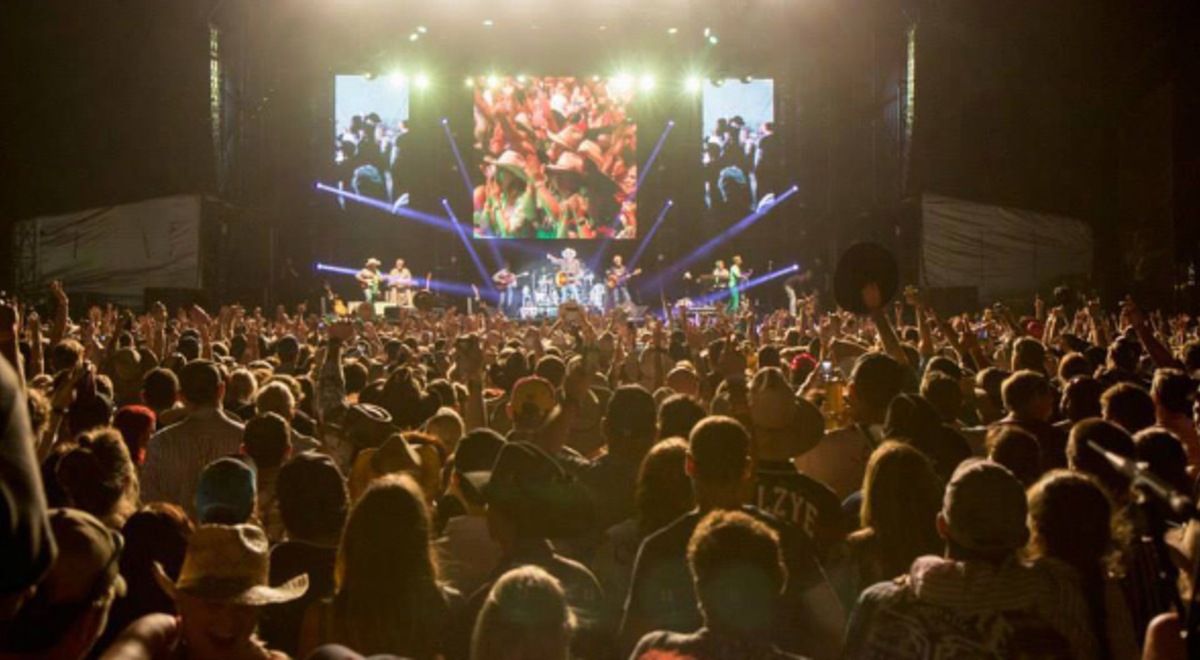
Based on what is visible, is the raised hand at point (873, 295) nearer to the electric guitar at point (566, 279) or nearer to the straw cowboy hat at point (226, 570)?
the straw cowboy hat at point (226, 570)

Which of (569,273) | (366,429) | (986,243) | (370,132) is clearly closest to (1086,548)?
(366,429)

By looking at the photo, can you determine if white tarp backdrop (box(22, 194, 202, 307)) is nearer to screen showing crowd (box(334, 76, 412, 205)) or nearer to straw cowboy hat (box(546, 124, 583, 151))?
screen showing crowd (box(334, 76, 412, 205))

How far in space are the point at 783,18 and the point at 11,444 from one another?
28053 mm

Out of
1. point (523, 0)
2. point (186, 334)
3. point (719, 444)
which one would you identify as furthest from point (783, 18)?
point (719, 444)

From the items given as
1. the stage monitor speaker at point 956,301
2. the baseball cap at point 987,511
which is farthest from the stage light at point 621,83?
the baseball cap at point 987,511

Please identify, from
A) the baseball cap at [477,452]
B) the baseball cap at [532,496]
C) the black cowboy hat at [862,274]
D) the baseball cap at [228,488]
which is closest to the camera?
the baseball cap at [532,496]

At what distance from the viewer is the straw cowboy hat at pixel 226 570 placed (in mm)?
2592

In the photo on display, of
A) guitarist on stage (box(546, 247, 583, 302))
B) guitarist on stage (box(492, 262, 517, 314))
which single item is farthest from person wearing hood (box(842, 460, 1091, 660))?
guitarist on stage (box(492, 262, 517, 314))

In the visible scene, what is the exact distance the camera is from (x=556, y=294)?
29.8 meters

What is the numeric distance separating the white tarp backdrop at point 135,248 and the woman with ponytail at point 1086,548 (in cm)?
2061

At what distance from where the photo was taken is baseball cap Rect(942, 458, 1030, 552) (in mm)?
2725

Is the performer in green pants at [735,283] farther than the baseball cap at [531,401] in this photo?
Yes

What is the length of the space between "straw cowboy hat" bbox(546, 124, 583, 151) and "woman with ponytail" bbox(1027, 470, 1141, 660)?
92.4ft

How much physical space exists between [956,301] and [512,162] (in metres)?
13.6
